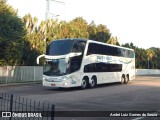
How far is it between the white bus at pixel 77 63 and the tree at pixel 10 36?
23.2 feet

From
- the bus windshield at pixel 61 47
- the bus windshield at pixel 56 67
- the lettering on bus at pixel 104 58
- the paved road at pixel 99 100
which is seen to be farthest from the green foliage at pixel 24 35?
the paved road at pixel 99 100

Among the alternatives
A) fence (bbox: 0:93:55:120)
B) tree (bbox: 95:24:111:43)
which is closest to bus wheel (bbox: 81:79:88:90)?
fence (bbox: 0:93:55:120)

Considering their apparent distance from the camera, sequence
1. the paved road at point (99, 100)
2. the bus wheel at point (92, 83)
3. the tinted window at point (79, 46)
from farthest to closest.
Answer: the bus wheel at point (92, 83), the tinted window at point (79, 46), the paved road at point (99, 100)

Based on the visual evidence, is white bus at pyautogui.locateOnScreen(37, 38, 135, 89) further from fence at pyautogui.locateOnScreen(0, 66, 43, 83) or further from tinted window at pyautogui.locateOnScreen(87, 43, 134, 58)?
fence at pyautogui.locateOnScreen(0, 66, 43, 83)

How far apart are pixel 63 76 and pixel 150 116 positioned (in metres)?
12.6

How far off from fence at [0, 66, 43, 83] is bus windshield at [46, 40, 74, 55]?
9.25 m

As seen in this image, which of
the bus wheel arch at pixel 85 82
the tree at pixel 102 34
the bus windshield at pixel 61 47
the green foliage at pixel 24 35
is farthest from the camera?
the tree at pixel 102 34

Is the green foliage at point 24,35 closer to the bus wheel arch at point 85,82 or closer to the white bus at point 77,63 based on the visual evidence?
the white bus at point 77,63

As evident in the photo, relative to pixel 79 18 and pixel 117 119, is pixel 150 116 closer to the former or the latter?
pixel 117 119

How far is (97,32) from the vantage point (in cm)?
8119

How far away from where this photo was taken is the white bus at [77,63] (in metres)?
24.6

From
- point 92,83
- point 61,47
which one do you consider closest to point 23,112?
point 61,47

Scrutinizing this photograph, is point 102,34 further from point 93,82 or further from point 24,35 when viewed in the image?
point 93,82

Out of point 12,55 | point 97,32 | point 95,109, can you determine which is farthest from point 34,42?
point 97,32
